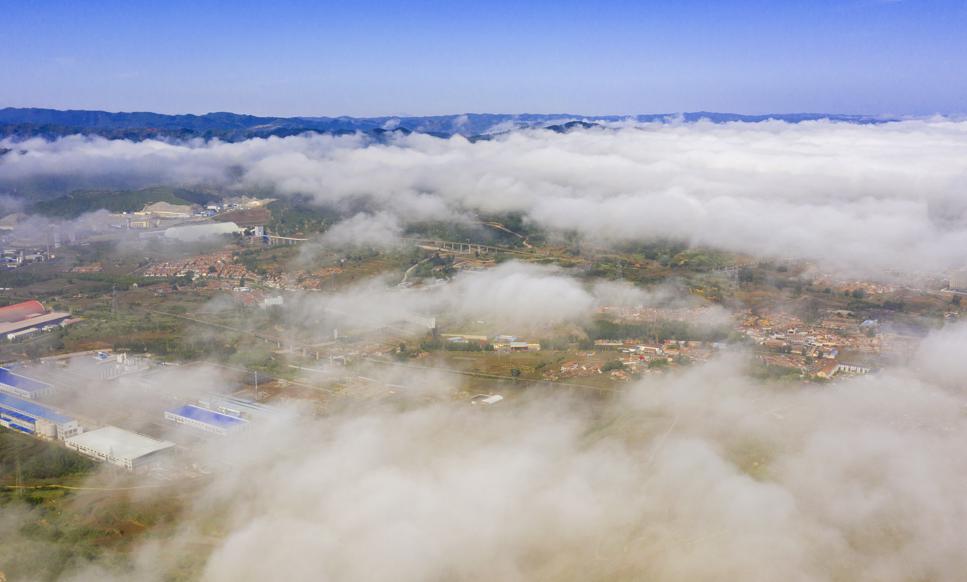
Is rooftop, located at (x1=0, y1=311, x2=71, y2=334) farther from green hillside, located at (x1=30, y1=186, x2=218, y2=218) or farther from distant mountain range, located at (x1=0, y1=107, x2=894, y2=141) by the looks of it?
distant mountain range, located at (x1=0, y1=107, x2=894, y2=141)

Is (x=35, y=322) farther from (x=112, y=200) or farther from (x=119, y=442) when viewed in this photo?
(x=112, y=200)

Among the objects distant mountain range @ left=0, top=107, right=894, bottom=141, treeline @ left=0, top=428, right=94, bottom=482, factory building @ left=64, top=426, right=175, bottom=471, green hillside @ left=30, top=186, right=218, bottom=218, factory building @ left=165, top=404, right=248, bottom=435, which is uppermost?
distant mountain range @ left=0, top=107, right=894, bottom=141

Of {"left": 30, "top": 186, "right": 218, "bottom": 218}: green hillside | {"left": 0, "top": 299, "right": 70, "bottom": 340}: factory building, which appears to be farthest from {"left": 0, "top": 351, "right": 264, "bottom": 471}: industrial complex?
{"left": 30, "top": 186, "right": 218, "bottom": 218}: green hillside

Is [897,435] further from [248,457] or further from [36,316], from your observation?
[36,316]

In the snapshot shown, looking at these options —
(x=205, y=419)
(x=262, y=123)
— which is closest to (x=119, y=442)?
(x=205, y=419)

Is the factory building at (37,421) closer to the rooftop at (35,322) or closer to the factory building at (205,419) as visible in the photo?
the factory building at (205,419)
